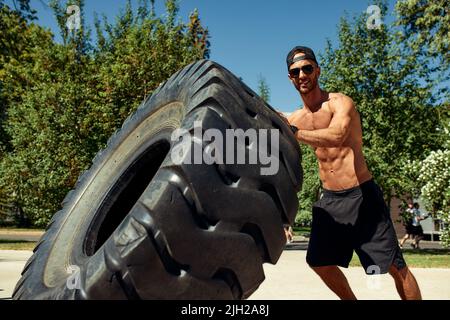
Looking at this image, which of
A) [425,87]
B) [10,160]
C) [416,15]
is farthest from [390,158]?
[10,160]

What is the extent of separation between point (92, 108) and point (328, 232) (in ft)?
44.3

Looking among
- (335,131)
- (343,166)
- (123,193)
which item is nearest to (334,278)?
(343,166)

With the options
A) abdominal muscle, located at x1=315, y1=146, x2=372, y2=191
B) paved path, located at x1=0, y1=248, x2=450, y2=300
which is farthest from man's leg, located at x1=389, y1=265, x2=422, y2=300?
paved path, located at x1=0, y1=248, x2=450, y2=300

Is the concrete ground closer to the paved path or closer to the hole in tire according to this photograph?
the paved path

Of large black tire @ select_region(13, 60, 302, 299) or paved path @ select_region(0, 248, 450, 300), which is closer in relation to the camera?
large black tire @ select_region(13, 60, 302, 299)

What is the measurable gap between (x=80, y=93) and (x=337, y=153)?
47.6 feet

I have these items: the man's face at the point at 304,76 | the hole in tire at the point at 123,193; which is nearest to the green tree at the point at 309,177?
the man's face at the point at 304,76

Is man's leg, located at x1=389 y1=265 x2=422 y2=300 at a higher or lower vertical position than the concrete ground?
higher

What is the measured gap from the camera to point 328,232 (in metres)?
3.37

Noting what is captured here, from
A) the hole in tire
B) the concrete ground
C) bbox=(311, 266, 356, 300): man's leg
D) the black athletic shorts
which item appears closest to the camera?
the hole in tire

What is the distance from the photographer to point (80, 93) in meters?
16.4

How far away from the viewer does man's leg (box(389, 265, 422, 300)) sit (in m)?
3.15

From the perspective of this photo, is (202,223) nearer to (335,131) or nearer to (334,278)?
(335,131)

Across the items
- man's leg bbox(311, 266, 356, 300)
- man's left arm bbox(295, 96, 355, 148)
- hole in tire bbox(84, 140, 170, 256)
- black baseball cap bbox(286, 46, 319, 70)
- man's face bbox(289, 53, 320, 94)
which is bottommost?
man's leg bbox(311, 266, 356, 300)
